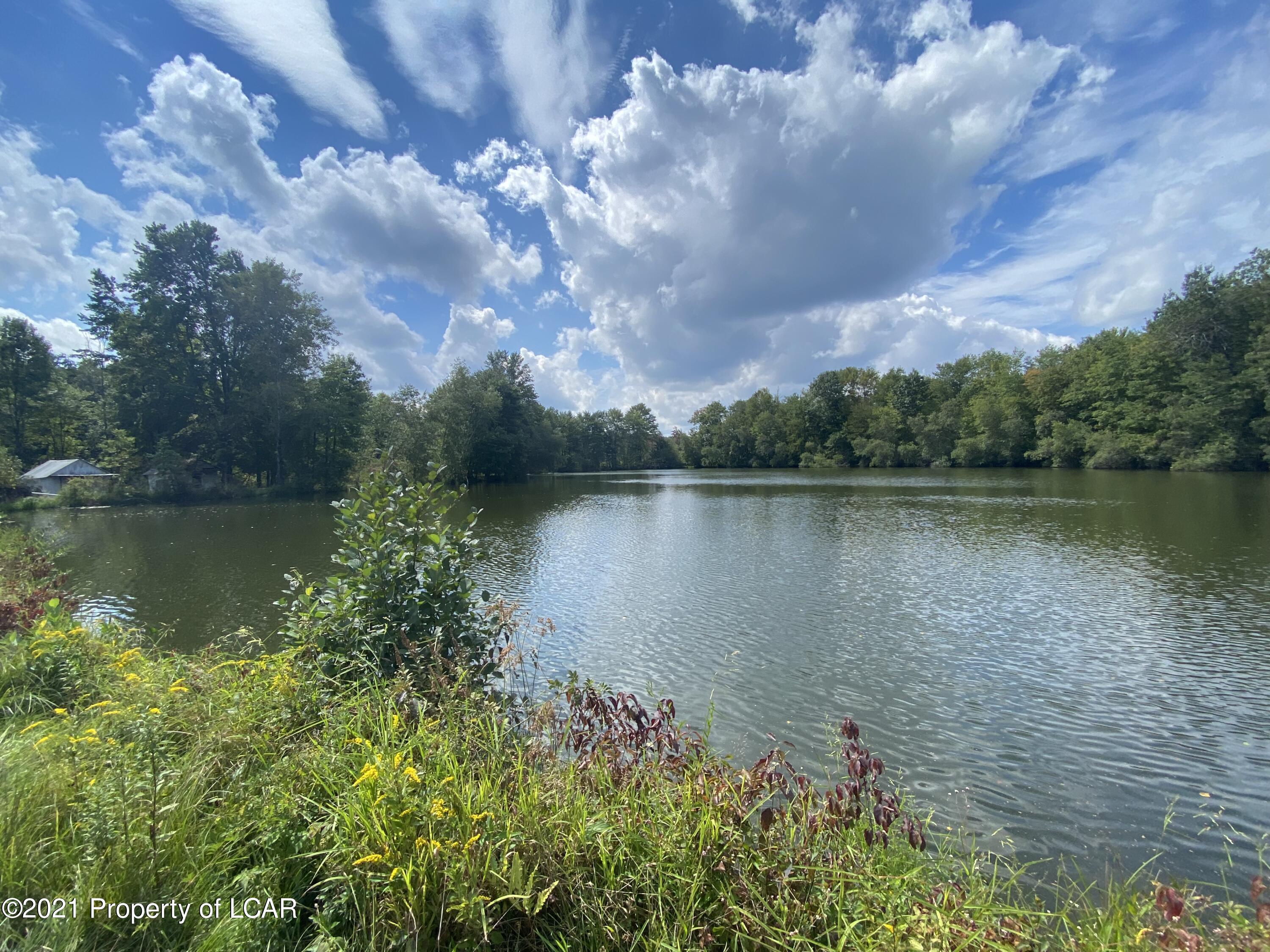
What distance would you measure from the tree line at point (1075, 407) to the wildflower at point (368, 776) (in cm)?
7000

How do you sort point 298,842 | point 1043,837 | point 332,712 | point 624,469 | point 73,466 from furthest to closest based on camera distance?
point 624,469 < point 73,466 < point 1043,837 < point 332,712 < point 298,842

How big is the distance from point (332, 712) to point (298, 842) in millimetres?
1349

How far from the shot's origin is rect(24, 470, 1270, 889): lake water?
19.4 ft

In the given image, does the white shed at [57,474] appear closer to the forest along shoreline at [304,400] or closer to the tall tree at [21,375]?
the forest along shoreline at [304,400]

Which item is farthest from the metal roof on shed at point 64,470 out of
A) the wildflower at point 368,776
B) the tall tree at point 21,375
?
the wildflower at point 368,776

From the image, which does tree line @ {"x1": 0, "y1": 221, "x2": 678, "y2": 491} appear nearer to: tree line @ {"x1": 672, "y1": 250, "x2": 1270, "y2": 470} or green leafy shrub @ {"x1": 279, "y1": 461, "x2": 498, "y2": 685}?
green leafy shrub @ {"x1": 279, "y1": 461, "x2": 498, "y2": 685}

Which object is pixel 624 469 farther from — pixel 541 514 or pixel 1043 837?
pixel 1043 837

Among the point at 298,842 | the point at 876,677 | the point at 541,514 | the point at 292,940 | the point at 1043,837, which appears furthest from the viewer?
the point at 541,514

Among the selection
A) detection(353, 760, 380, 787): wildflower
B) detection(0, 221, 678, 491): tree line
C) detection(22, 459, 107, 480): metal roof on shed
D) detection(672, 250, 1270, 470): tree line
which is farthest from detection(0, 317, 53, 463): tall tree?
detection(672, 250, 1270, 470): tree line

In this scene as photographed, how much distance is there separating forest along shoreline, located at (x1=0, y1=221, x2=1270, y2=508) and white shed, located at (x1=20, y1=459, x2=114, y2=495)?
5.13 ft

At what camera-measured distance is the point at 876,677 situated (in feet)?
29.4

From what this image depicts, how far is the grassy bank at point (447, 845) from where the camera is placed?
2.34 metres

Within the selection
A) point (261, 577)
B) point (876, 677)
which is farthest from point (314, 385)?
point (876, 677)

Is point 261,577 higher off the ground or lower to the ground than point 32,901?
lower
